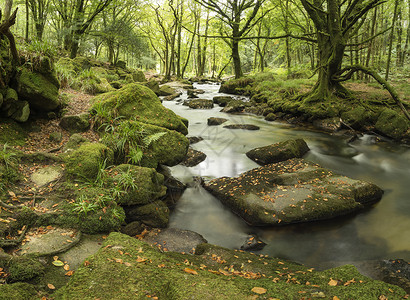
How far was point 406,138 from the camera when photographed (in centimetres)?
946

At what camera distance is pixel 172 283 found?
2189 millimetres

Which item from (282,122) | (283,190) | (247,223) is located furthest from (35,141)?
(282,122)

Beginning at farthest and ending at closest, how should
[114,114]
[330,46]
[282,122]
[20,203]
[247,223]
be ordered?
1. [282,122]
2. [330,46]
3. [114,114]
4. [247,223]
5. [20,203]

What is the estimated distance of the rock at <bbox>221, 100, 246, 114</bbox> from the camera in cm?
1480

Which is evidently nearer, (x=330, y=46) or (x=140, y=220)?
(x=140, y=220)

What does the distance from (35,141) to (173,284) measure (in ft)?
16.1

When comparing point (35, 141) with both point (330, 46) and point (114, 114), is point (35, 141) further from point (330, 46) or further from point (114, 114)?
point (330, 46)

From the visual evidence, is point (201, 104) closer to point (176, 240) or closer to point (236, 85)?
point (236, 85)

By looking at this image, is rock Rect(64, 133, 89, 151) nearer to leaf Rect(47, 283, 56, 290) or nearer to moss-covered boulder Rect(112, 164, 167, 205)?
moss-covered boulder Rect(112, 164, 167, 205)

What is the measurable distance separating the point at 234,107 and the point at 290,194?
398 inches

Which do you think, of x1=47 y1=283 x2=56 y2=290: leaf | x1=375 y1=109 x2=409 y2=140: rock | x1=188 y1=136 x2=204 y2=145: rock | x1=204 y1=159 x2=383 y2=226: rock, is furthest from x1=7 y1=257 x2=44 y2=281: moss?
x1=375 y1=109 x2=409 y2=140: rock

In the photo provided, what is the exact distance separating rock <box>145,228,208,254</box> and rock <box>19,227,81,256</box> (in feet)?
4.10

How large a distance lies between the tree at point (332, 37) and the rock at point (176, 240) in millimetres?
9841

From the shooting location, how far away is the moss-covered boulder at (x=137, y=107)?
693cm
